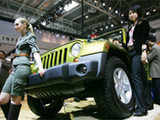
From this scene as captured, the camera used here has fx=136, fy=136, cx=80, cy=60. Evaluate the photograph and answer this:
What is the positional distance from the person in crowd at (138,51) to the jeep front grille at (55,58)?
102 cm

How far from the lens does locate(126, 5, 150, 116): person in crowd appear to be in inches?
75.0

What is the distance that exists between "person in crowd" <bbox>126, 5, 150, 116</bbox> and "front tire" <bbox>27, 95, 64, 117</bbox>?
1268mm

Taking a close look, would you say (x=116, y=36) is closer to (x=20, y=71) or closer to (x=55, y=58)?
(x=55, y=58)

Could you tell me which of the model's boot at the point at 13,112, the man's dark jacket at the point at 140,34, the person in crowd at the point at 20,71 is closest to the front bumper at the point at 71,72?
the person in crowd at the point at 20,71

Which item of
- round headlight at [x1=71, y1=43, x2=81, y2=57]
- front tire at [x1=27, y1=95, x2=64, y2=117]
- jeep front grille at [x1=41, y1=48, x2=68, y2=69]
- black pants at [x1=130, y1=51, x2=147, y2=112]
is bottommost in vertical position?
front tire at [x1=27, y1=95, x2=64, y2=117]

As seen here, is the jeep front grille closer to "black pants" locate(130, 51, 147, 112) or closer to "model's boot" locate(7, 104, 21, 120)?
"model's boot" locate(7, 104, 21, 120)

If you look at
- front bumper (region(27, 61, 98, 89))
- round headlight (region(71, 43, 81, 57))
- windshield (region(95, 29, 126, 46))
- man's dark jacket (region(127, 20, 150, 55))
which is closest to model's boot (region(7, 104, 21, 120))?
front bumper (region(27, 61, 98, 89))

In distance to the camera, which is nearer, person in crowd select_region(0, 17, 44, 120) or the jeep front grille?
person in crowd select_region(0, 17, 44, 120)

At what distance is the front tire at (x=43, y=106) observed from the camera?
2369mm

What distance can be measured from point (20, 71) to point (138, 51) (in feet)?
5.48

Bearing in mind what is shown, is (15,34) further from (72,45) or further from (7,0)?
(72,45)

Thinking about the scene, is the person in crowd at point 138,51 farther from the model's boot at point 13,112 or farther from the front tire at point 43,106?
the model's boot at point 13,112

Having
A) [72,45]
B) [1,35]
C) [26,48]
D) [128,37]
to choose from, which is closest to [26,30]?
[26,48]

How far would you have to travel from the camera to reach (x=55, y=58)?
1992 millimetres
